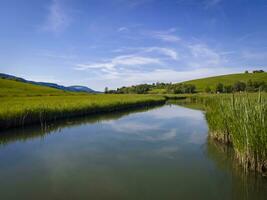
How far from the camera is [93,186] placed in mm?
6301

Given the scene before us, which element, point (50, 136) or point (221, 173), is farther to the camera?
point (50, 136)

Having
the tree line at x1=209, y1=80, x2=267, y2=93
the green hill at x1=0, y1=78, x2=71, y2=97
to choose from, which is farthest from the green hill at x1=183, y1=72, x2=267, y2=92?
the green hill at x1=0, y1=78, x2=71, y2=97

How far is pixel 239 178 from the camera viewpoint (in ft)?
22.6

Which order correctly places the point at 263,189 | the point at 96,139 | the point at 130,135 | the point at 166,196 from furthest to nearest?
1. the point at 130,135
2. the point at 96,139
3. the point at 263,189
4. the point at 166,196

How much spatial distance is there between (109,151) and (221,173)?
4.38 meters

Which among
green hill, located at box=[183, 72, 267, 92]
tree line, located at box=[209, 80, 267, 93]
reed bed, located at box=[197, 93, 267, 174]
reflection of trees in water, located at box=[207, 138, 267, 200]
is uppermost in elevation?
green hill, located at box=[183, 72, 267, 92]

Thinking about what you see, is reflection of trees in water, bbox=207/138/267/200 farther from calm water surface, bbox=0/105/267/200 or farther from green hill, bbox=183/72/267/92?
green hill, bbox=183/72/267/92

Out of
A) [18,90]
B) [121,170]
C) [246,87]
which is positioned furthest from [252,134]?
[18,90]

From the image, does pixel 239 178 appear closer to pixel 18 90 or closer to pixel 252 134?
pixel 252 134

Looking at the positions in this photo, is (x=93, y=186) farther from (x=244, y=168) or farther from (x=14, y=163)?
(x=244, y=168)

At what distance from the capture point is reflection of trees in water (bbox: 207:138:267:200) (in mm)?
6000

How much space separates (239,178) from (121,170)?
3366 millimetres

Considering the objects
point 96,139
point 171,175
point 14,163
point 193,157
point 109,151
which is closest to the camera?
point 171,175

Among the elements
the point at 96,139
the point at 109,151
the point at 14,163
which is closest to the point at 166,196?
the point at 109,151
